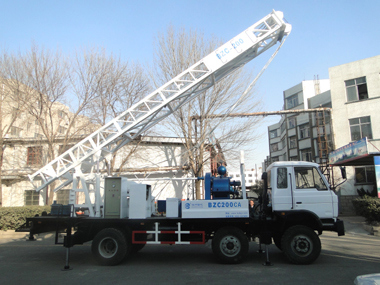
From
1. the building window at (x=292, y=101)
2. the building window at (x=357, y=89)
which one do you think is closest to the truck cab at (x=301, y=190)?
the building window at (x=357, y=89)

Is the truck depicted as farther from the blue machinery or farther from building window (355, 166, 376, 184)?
building window (355, 166, 376, 184)

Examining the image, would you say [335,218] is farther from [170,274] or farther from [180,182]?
[180,182]

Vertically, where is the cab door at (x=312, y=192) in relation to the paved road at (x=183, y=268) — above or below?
Answer: above

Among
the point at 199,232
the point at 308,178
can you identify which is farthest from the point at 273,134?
the point at 199,232

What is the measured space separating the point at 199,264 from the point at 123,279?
225cm

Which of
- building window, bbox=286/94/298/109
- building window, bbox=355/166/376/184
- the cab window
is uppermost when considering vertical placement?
building window, bbox=286/94/298/109

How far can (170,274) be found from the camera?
23.0 ft

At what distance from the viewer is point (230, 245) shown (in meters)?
7.70

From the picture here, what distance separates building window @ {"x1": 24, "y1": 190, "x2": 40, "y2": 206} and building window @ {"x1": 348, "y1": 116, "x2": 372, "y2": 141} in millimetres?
23811

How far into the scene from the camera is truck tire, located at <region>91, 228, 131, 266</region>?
309 inches

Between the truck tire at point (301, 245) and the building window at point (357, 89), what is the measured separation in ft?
60.7

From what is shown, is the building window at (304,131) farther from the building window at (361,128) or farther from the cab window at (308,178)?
the cab window at (308,178)

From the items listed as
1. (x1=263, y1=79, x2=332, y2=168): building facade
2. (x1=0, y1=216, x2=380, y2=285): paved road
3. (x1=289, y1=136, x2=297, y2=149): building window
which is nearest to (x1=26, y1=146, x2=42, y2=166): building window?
(x1=0, y1=216, x2=380, y2=285): paved road

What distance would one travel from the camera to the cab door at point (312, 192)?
7773mm
